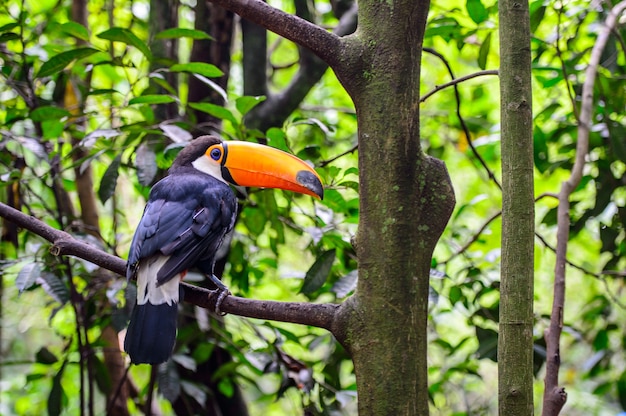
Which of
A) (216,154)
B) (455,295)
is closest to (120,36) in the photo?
(216,154)

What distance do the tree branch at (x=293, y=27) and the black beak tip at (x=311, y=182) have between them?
19.3 inches

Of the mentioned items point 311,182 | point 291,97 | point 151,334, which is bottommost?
point 151,334

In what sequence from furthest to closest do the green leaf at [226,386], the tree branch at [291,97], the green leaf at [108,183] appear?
the tree branch at [291,97] → the green leaf at [226,386] → the green leaf at [108,183]

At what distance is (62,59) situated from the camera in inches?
89.2

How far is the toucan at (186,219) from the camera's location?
6.10 ft

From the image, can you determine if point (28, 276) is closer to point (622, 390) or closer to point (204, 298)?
point (204, 298)

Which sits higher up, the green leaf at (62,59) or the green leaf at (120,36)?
the green leaf at (120,36)

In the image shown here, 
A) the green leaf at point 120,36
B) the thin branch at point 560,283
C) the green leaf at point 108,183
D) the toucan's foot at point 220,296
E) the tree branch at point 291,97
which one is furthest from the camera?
the tree branch at point 291,97

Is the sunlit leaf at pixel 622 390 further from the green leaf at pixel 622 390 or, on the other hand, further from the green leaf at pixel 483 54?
the green leaf at pixel 483 54

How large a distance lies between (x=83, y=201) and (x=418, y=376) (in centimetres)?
233

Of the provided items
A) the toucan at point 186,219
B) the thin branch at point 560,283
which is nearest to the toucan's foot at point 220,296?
the toucan at point 186,219

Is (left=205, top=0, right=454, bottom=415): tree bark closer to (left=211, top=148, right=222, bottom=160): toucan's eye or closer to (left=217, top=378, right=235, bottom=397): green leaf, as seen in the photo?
(left=211, top=148, right=222, bottom=160): toucan's eye

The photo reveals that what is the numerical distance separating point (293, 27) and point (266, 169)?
75 centimetres

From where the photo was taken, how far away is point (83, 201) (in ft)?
10.8
